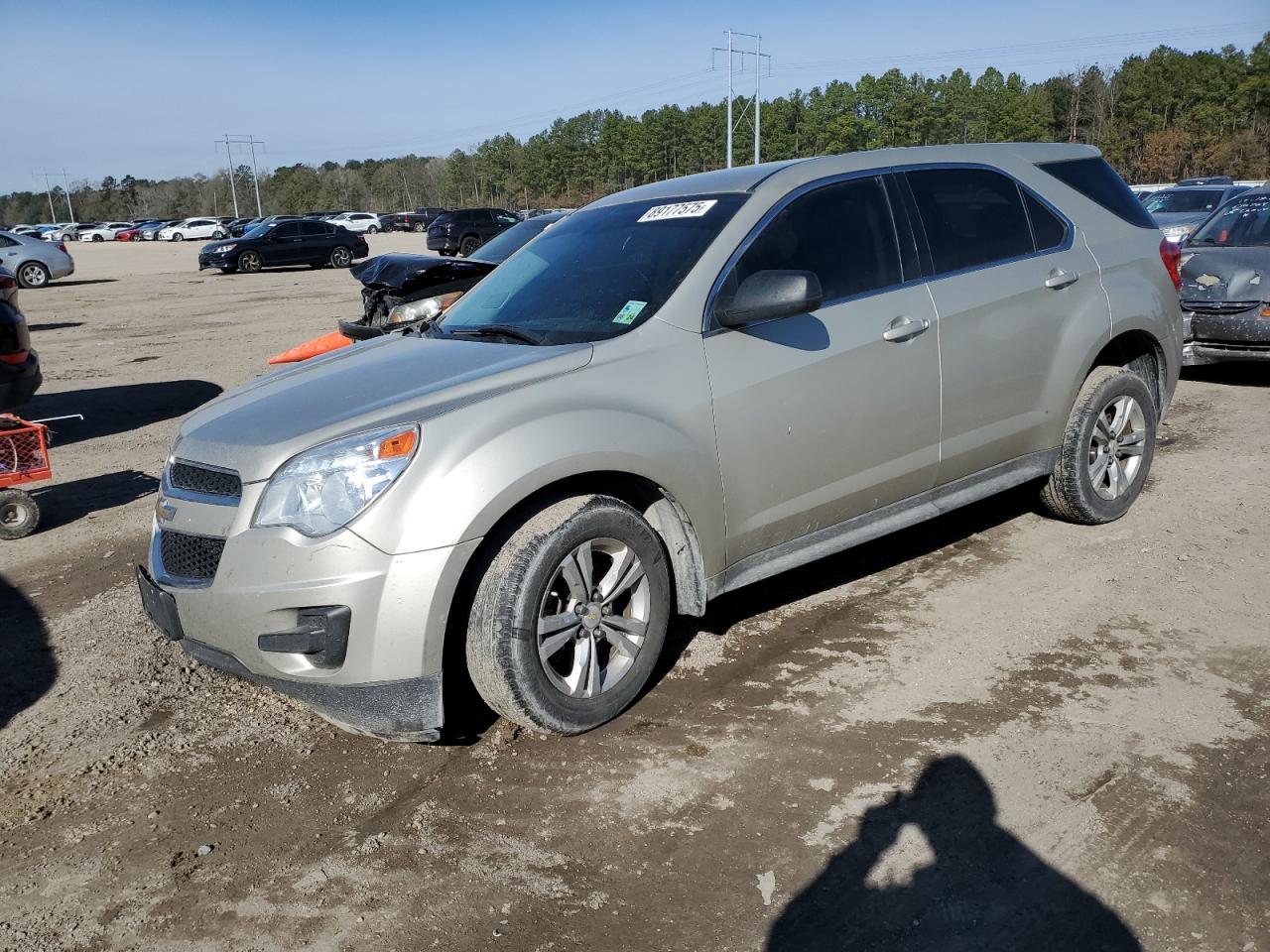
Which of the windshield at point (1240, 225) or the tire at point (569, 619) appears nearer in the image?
the tire at point (569, 619)

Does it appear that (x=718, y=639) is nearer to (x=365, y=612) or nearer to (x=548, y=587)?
(x=548, y=587)

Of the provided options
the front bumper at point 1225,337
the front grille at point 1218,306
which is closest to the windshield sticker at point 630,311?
the front bumper at point 1225,337

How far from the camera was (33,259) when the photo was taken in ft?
86.9

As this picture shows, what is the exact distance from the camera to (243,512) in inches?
131

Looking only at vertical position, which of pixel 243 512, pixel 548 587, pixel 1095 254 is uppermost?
pixel 1095 254

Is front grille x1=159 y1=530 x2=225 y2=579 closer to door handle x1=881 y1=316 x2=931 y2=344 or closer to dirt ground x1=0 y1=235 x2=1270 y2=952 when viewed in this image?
dirt ground x1=0 y1=235 x2=1270 y2=952

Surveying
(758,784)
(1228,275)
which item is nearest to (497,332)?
(758,784)

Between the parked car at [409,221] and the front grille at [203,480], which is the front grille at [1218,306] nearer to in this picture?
the front grille at [203,480]

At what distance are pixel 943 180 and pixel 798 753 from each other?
2679mm

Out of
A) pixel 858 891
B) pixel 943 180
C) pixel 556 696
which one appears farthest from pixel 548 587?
pixel 943 180

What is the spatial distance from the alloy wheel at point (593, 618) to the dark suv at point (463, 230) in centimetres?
3364

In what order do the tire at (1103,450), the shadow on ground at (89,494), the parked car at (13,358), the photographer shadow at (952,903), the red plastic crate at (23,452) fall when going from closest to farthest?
the photographer shadow at (952,903)
the tire at (1103,450)
the red plastic crate at (23,452)
the shadow on ground at (89,494)
the parked car at (13,358)

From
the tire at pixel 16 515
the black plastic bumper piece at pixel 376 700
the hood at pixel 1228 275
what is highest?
the hood at pixel 1228 275

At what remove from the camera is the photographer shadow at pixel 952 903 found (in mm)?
2570
